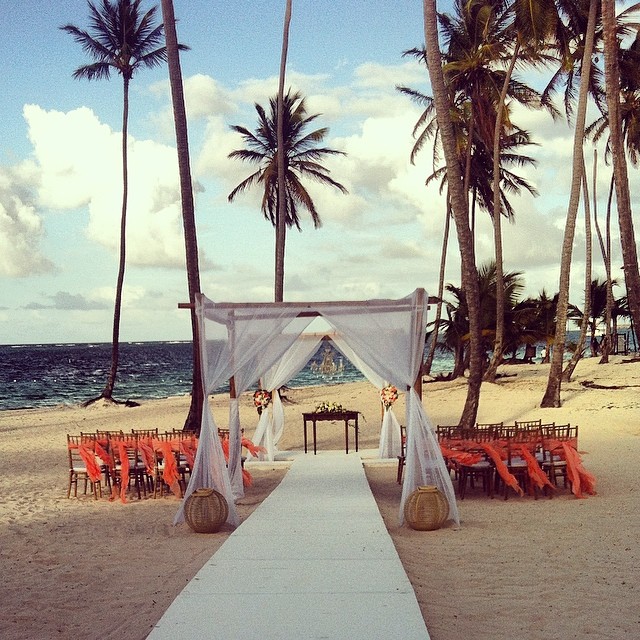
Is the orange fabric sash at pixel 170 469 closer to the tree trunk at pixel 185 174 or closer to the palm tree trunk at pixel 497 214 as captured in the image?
the tree trunk at pixel 185 174

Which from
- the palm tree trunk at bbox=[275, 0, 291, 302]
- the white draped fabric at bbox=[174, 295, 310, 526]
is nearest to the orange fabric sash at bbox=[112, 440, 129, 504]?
the white draped fabric at bbox=[174, 295, 310, 526]

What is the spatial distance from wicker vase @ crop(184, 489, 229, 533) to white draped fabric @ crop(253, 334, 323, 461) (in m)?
5.10

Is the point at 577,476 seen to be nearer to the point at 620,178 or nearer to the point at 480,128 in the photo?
the point at 620,178

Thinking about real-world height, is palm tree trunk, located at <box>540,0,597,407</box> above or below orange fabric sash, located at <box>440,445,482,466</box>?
above

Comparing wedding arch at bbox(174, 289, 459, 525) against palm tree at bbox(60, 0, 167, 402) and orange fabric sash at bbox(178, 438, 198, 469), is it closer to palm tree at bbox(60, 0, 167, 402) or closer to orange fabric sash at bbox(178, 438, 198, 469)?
orange fabric sash at bbox(178, 438, 198, 469)

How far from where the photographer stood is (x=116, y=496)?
1062 cm

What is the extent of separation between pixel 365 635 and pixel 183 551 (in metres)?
3.26

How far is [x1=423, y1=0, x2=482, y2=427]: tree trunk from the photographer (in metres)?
13.4

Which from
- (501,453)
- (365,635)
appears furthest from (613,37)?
(365,635)

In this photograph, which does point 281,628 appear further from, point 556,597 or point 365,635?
point 556,597

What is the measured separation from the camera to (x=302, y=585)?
18.6ft

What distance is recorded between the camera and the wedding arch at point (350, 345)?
28.4ft

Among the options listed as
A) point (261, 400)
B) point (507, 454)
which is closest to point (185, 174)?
point (261, 400)

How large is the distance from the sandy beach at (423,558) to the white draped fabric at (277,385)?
69cm
